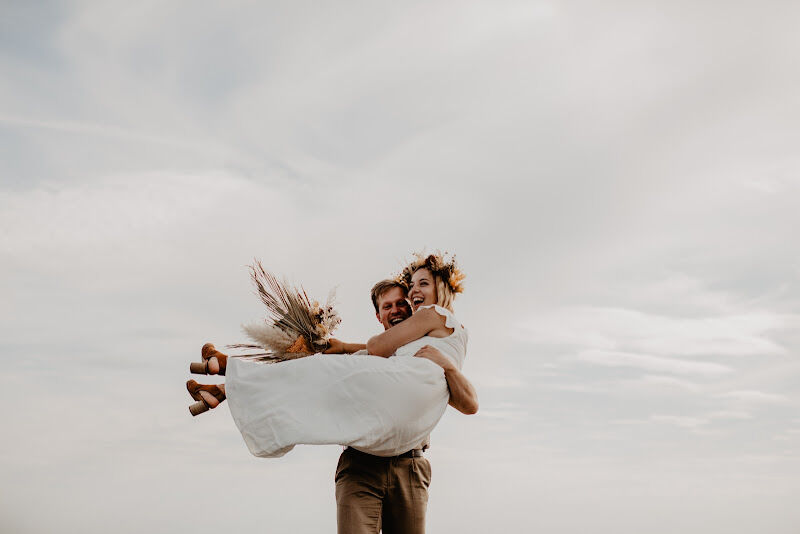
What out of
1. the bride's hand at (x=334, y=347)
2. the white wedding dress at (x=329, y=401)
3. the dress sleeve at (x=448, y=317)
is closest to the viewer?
the white wedding dress at (x=329, y=401)

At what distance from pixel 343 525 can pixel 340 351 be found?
0.90m

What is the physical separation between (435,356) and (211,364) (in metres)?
1.08

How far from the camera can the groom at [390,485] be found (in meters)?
3.66

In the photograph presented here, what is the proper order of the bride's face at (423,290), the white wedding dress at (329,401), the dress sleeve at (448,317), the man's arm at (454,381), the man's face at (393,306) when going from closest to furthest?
the white wedding dress at (329,401)
the man's arm at (454,381)
the dress sleeve at (448,317)
the bride's face at (423,290)
the man's face at (393,306)

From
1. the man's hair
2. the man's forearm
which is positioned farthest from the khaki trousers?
the man's hair

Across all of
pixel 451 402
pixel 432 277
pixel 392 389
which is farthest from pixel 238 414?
pixel 432 277

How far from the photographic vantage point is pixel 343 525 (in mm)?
3641

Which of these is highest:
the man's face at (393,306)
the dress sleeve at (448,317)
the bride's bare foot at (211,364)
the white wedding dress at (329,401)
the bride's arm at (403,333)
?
the man's face at (393,306)

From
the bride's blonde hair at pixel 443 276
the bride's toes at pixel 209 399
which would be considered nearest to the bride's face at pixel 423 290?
the bride's blonde hair at pixel 443 276

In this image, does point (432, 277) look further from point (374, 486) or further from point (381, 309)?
point (374, 486)

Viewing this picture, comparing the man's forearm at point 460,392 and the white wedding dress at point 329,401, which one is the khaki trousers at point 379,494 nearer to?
the white wedding dress at point 329,401

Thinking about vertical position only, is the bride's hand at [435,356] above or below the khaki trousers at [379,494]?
above

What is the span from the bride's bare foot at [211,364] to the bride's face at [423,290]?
1.16 metres

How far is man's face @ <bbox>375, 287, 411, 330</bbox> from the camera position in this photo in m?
4.30
